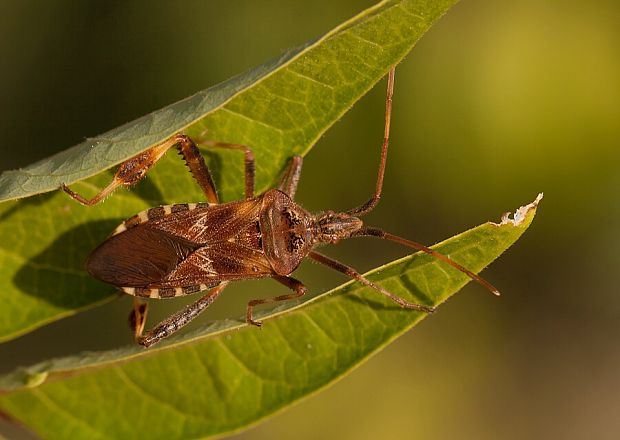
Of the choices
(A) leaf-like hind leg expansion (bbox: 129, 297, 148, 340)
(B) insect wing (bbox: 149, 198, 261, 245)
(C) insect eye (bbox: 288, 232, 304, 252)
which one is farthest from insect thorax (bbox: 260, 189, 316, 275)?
(A) leaf-like hind leg expansion (bbox: 129, 297, 148, 340)

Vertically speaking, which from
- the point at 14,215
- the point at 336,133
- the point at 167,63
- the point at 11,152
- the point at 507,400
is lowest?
the point at 507,400

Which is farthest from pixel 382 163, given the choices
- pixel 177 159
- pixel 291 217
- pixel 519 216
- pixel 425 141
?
pixel 519 216

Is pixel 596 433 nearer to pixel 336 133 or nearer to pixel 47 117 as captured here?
pixel 336 133

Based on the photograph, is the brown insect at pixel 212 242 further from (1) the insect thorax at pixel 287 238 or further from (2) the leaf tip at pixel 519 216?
(2) the leaf tip at pixel 519 216

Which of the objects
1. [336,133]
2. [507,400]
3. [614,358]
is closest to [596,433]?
[614,358]

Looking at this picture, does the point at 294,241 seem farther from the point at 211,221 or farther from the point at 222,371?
the point at 222,371

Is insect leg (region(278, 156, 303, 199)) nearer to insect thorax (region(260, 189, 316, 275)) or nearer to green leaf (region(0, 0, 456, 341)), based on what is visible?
insect thorax (region(260, 189, 316, 275))
